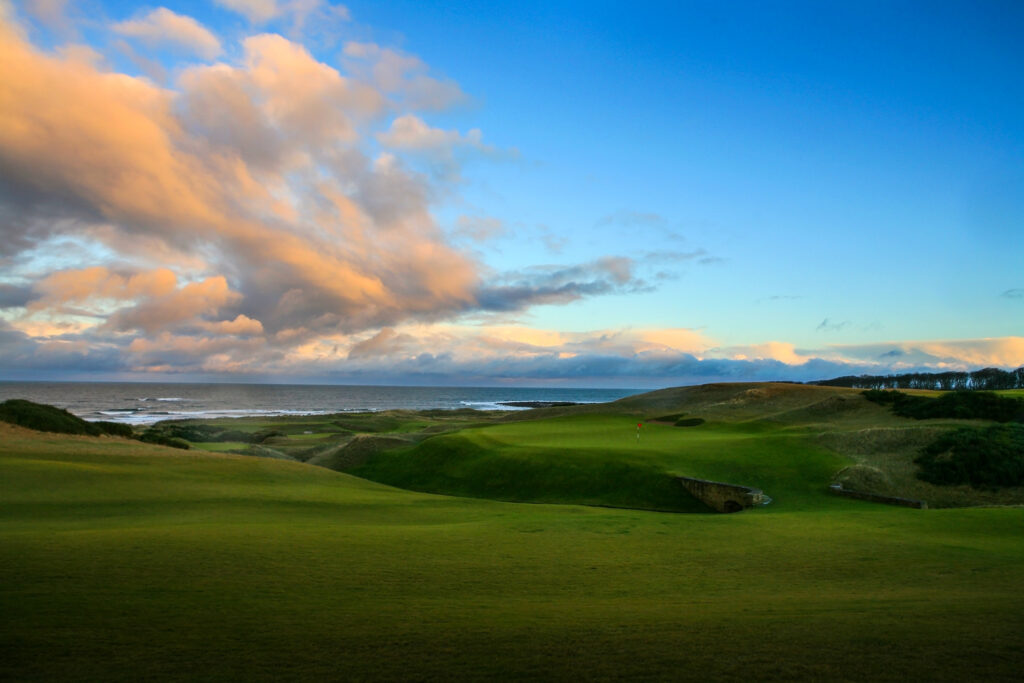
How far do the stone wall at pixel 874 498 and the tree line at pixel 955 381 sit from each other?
288 ft

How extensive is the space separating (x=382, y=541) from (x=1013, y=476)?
2809 cm

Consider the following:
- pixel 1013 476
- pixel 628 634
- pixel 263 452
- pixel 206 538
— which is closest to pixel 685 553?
pixel 628 634

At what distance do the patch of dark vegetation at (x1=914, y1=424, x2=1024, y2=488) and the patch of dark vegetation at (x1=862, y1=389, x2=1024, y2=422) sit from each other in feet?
30.8

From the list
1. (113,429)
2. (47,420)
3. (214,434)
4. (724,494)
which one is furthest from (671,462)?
(214,434)

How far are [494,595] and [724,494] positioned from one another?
19448 mm

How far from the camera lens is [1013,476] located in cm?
2569

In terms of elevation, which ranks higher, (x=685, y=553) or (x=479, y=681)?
(x=479, y=681)

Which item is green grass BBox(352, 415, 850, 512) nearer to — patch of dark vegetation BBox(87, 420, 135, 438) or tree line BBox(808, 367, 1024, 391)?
patch of dark vegetation BBox(87, 420, 135, 438)

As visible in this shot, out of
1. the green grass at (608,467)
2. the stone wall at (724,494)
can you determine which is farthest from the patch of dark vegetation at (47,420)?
the stone wall at (724,494)

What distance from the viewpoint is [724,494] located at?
26.0 m

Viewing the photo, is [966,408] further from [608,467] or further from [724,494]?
[608,467]

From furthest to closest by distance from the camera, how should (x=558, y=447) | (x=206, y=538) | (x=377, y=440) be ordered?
(x=377, y=440)
(x=558, y=447)
(x=206, y=538)

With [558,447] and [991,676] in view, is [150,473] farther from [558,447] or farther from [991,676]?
[991,676]

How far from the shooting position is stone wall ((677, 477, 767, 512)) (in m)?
24.8
